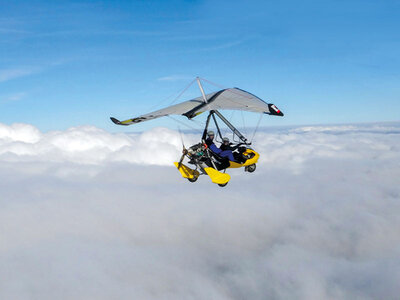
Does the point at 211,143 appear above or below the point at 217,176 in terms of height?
above

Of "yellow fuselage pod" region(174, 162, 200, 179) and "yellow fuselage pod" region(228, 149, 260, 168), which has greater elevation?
"yellow fuselage pod" region(228, 149, 260, 168)

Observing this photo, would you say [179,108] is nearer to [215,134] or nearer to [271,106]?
[215,134]

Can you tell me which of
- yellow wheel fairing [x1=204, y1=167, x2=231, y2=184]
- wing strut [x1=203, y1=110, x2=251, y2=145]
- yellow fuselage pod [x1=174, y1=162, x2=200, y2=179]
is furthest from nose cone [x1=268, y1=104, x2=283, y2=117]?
yellow fuselage pod [x1=174, y1=162, x2=200, y2=179]

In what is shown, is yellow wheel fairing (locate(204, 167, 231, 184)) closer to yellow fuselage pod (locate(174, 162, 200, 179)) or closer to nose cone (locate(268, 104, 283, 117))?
yellow fuselage pod (locate(174, 162, 200, 179))

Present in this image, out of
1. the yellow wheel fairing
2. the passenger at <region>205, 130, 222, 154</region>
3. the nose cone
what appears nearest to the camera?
the yellow wheel fairing

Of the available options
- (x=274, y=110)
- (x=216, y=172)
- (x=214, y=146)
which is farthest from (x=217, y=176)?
(x=274, y=110)

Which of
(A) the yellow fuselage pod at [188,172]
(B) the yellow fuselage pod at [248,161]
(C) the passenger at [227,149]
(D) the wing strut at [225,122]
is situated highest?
(D) the wing strut at [225,122]

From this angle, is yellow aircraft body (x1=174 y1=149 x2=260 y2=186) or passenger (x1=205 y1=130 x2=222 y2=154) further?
passenger (x1=205 y1=130 x2=222 y2=154)

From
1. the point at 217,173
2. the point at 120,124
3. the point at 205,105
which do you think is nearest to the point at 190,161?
the point at 217,173

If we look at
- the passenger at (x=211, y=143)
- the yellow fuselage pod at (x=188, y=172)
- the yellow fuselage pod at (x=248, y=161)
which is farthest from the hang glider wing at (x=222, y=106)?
the yellow fuselage pod at (x=188, y=172)

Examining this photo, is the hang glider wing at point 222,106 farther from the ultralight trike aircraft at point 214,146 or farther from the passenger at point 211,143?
the passenger at point 211,143

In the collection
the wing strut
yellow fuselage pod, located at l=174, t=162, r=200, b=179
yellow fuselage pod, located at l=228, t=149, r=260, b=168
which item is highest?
the wing strut

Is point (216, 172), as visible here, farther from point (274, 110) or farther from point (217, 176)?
point (274, 110)
